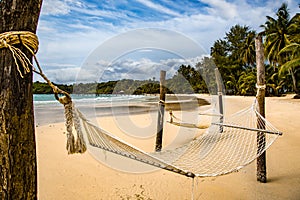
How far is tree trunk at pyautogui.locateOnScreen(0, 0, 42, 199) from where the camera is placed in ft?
2.66

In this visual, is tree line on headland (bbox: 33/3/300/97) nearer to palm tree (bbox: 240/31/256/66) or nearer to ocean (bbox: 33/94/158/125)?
palm tree (bbox: 240/31/256/66)

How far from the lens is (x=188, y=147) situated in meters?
3.13

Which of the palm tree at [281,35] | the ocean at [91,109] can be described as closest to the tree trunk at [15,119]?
the ocean at [91,109]

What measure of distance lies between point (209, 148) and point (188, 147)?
43 cm

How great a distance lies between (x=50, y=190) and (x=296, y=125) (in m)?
4.69

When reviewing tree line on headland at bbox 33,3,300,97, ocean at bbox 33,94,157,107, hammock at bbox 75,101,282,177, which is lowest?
hammock at bbox 75,101,282,177

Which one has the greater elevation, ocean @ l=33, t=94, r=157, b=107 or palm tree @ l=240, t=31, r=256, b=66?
palm tree @ l=240, t=31, r=256, b=66

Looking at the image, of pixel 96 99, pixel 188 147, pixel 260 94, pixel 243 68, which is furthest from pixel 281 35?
pixel 96 99

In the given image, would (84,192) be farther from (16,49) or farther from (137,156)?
(16,49)

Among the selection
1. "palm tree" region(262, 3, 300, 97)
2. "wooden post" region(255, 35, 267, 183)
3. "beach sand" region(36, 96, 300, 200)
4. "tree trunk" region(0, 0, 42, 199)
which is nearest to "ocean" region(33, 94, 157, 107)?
"palm tree" region(262, 3, 300, 97)

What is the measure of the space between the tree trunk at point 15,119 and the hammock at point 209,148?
1.73 ft

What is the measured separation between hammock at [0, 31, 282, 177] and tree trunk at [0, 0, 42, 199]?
0.12 feet

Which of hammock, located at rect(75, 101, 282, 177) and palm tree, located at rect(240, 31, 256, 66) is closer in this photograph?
hammock, located at rect(75, 101, 282, 177)

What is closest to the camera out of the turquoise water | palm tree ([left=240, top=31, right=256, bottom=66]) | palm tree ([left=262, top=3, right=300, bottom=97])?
palm tree ([left=262, top=3, right=300, bottom=97])
